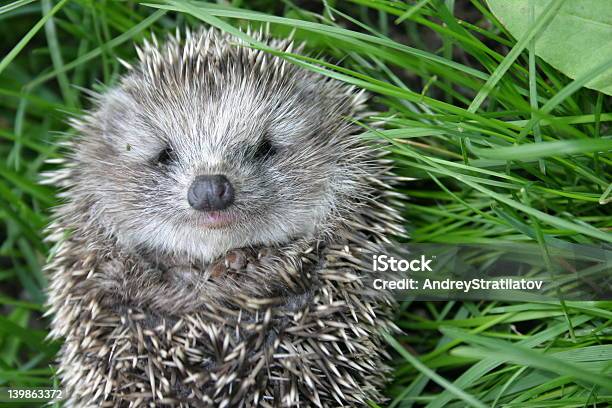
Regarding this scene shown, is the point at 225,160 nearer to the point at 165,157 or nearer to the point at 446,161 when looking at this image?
the point at 165,157

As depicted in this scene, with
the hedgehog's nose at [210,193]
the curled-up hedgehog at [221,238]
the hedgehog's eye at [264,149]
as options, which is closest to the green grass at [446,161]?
the curled-up hedgehog at [221,238]

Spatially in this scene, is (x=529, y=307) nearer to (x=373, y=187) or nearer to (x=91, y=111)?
(x=373, y=187)

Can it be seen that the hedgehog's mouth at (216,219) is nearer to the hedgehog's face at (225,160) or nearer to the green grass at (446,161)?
the hedgehog's face at (225,160)

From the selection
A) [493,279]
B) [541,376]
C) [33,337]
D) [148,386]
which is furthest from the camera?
[33,337]

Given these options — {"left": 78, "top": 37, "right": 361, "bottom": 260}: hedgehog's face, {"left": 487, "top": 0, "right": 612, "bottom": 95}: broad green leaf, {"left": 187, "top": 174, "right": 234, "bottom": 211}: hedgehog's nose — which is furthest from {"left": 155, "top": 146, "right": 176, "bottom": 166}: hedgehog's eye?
{"left": 487, "top": 0, "right": 612, "bottom": 95}: broad green leaf

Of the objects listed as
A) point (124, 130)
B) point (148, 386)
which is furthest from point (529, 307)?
point (124, 130)

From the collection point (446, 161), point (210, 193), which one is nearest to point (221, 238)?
point (210, 193)

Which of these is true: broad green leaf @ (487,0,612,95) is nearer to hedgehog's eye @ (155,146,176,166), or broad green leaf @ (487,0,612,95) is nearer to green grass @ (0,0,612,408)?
green grass @ (0,0,612,408)
